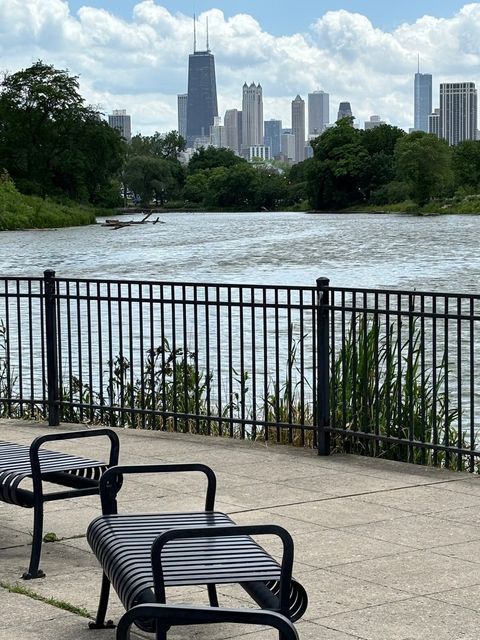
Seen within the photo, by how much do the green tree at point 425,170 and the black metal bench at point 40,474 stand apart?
143562mm

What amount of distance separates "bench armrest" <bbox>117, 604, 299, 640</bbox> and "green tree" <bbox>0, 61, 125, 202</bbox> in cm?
11772

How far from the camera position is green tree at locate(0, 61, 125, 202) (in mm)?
120875

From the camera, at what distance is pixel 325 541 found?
661 cm

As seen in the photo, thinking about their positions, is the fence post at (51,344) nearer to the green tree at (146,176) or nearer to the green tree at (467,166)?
the green tree at (467,166)

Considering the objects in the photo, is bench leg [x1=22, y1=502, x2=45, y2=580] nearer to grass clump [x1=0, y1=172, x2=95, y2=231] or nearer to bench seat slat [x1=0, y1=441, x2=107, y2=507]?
bench seat slat [x1=0, y1=441, x2=107, y2=507]

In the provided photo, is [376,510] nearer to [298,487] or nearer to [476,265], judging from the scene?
[298,487]

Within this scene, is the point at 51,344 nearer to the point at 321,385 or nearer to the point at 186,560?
the point at 321,385

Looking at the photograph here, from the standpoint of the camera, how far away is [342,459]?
9070 millimetres

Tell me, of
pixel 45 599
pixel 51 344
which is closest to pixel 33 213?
pixel 51 344

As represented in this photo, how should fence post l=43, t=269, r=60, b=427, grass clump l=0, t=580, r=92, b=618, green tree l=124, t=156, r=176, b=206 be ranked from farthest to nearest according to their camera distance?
green tree l=124, t=156, r=176, b=206
fence post l=43, t=269, r=60, b=427
grass clump l=0, t=580, r=92, b=618

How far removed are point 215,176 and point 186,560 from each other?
196401 millimetres

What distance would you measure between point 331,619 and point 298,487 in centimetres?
274

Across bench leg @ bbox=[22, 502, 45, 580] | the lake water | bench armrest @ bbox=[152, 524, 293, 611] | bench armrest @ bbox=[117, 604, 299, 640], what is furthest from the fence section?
the lake water

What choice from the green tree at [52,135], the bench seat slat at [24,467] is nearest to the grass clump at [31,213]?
the green tree at [52,135]
